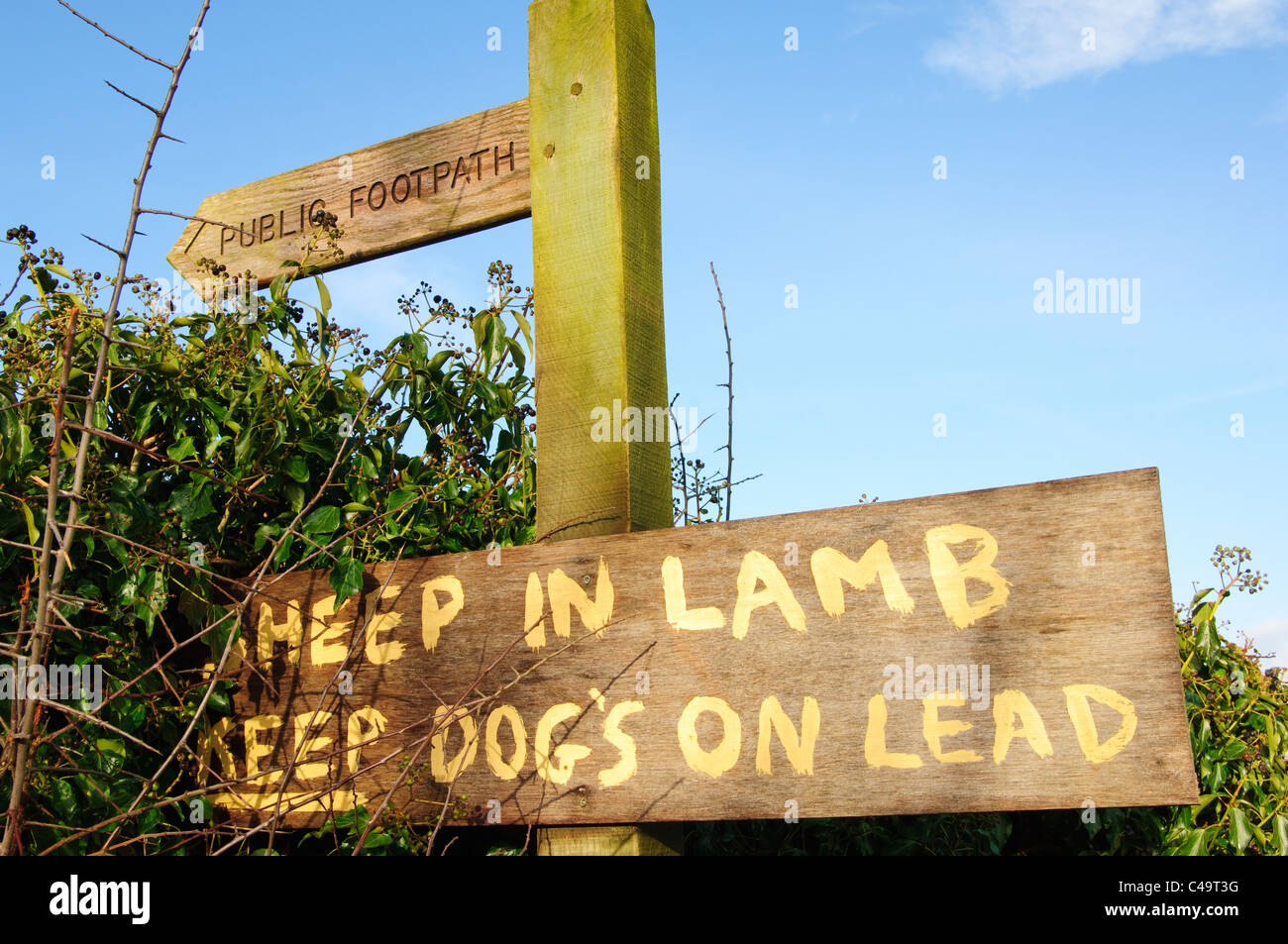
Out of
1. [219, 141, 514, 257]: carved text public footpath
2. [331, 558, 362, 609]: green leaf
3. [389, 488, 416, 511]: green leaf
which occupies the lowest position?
[331, 558, 362, 609]: green leaf

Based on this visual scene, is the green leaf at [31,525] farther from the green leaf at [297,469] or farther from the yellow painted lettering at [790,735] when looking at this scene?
the yellow painted lettering at [790,735]

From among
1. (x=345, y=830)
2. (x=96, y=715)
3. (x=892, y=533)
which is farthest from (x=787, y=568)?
(x=96, y=715)

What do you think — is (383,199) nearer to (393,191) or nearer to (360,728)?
(393,191)

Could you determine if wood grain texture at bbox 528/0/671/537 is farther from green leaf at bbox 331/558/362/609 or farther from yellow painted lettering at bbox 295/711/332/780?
yellow painted lettering at bbox 295/711/332/780

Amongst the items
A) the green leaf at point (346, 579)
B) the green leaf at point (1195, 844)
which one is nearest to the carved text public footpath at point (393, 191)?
the green leaf at point (346, 579)

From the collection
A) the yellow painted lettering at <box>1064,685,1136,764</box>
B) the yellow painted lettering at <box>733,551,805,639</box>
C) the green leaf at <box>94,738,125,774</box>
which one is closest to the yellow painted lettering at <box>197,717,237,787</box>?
the green leaf at <box>94,738,125,774</box>

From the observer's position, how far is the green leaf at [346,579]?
1.96m

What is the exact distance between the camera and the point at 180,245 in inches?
109

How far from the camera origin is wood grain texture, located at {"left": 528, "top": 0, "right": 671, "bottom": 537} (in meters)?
1.90

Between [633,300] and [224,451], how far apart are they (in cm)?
98

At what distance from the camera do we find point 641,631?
1724mm

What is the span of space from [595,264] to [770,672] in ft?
2.71

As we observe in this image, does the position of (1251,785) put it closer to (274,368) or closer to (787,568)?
(787,568)

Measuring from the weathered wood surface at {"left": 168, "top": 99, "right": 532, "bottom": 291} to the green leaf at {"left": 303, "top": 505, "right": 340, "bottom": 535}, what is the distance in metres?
0.62
